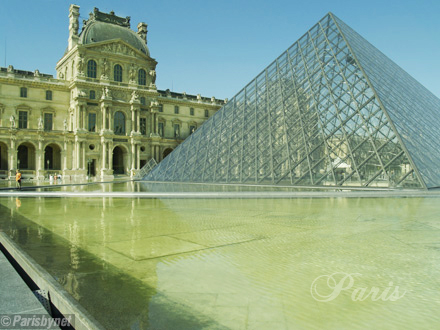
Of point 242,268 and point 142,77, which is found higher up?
point 142,77

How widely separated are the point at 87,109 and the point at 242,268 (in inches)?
1746

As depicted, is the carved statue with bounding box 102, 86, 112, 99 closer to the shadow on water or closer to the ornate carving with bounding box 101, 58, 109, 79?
the ornate carving with bounding box 101, 58, 109, 79

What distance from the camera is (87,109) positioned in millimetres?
44688

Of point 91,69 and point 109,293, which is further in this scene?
point 91,69

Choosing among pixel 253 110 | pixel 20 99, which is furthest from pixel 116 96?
pixel 253 110

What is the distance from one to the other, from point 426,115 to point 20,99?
40.8 meters

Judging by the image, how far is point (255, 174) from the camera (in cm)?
2144

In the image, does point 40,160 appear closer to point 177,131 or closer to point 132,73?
point 132,73

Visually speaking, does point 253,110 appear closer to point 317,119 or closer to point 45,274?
point 317,119

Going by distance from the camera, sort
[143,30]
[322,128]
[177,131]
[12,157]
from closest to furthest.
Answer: [322,128], [12,157], [143,30], [177,131]

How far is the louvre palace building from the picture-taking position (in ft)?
137

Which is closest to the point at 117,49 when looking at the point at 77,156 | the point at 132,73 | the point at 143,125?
the point at 132,73

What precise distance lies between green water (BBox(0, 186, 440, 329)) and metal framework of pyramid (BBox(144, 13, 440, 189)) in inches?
424

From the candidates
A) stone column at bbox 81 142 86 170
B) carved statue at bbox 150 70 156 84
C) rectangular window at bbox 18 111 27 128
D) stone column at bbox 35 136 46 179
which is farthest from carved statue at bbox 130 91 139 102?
rectangular window at bbox 18 111 27 128
